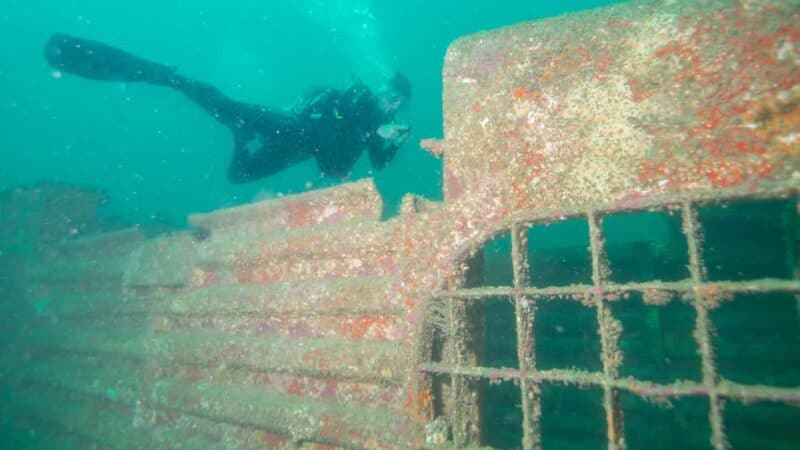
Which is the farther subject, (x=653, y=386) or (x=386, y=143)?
(x=386, y=143)

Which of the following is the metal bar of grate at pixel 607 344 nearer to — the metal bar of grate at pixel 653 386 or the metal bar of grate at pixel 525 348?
the metal bar of grate at pixel 653 386

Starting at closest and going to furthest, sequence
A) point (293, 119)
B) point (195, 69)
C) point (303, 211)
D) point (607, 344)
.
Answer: point (607, 344), point (303, 211), point (293, 119), point (195, 69)

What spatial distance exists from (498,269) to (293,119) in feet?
12.9

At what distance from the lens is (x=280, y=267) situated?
163 inches

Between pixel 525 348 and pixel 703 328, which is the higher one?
pixel 703 328

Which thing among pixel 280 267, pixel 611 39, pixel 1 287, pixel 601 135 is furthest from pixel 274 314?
pixel 1 287

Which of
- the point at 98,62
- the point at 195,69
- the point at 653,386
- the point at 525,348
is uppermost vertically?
the point at 195,69

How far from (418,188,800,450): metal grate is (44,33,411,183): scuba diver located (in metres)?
3.85

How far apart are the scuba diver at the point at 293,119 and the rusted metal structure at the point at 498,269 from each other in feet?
6.85

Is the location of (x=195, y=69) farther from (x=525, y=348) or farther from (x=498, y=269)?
Answer: (x=525, y=348)

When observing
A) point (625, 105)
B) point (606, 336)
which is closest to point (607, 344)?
point (606, 336)

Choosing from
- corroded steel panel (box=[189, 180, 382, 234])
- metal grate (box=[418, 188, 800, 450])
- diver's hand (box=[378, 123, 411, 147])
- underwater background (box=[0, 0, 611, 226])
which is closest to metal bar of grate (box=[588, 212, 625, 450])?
metal grate (box=[418, 188, 800, 450])

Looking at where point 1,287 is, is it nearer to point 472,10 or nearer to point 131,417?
point 131,417

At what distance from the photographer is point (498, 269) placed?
4.32 metres
